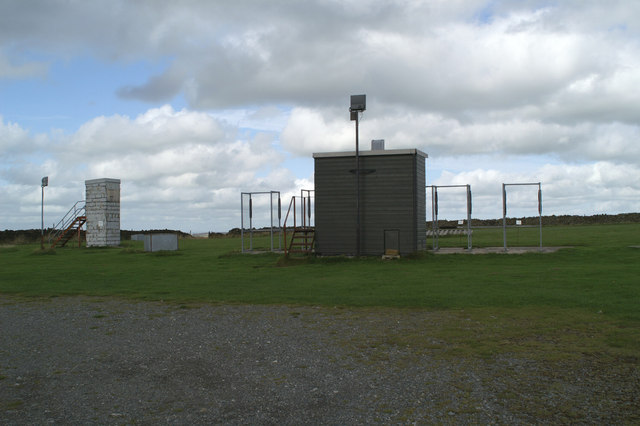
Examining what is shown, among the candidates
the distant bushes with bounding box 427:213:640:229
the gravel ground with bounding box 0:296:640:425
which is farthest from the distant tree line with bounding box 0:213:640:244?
the gravel ground with bounding box 0:296:640:425

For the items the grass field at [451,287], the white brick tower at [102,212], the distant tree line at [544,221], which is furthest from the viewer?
the distant tree line at [544,221]

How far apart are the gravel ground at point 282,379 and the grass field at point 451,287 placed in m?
1.05

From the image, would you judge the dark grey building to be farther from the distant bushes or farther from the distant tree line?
the distant bushes

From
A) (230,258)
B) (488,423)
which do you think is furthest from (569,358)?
(230,258)

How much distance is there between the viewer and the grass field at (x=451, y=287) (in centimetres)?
818

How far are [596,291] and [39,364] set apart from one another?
10650 millimetres

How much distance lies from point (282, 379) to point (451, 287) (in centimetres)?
803

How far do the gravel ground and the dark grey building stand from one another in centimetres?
1312

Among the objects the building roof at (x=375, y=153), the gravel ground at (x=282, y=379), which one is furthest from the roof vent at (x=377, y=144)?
the gravel ground at (x=282, y=379)

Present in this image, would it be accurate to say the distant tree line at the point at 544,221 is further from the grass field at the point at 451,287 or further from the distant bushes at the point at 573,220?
the grass field at the point at 451,287

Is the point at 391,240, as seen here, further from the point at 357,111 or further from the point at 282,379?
the point at 282,379

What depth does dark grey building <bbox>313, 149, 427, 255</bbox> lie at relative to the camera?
2205 centimetres

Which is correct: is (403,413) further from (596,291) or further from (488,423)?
(596,291)

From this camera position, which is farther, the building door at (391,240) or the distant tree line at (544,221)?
the distant tree line at (544,221)
